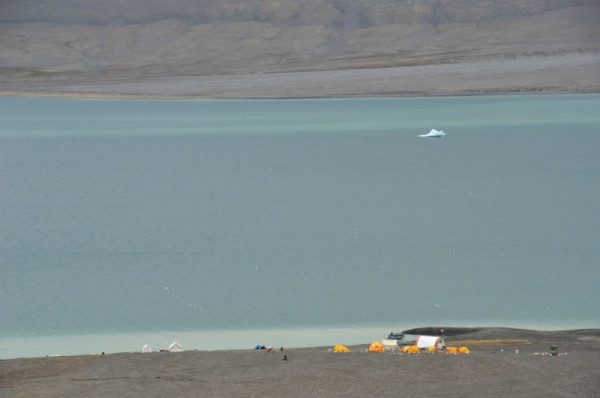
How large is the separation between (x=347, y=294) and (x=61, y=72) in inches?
2059

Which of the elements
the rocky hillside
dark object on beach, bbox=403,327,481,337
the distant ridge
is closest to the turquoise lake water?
dark object on beach, bbox=403,327,481,337

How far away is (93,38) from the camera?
67.9 metres

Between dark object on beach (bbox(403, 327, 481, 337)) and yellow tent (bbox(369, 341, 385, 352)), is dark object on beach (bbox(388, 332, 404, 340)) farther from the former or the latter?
yellow tent (bbox(369, 341, 385, 352))

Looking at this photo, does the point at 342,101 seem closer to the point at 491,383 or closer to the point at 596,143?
the point at 596,143

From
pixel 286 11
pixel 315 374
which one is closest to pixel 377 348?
pixel 315 374

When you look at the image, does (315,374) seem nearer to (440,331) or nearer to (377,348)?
(377,348)

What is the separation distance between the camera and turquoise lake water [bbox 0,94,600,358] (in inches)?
310

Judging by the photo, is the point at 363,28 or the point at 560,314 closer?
the point at 560,314

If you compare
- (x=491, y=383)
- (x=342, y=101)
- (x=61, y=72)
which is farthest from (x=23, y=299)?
(x=61, y=72)

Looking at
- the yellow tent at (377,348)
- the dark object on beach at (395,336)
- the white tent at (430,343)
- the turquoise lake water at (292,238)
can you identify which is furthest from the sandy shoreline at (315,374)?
the turquoise lake water at (292,238)

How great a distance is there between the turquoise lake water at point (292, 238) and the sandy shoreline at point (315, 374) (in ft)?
4.88

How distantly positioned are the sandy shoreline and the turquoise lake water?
149cm

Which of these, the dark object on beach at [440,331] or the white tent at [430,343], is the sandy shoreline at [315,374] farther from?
the dark object on beach at [440,331]

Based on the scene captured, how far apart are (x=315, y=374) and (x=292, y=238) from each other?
6.37 m
